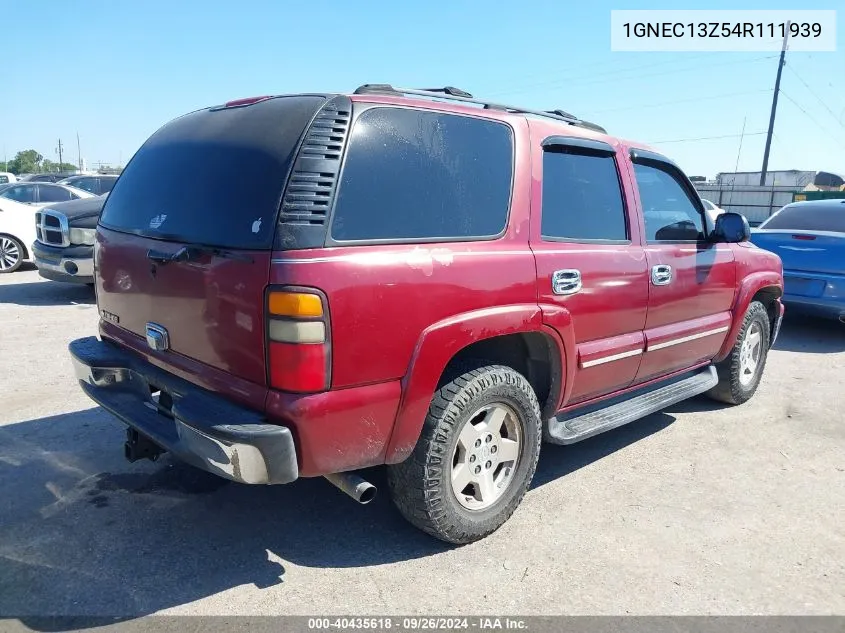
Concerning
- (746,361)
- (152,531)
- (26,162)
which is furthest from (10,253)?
(26,162)

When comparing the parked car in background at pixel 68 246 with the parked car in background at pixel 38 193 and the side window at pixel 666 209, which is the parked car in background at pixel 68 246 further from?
the side window at pixel 666 209

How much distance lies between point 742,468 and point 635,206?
173 centimetres

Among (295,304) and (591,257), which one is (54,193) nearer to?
(591,257)

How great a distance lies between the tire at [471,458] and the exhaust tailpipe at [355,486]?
0.23 metres

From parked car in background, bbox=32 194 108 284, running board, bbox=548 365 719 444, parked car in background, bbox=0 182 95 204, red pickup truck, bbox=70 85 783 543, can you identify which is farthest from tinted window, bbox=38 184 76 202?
running board, bbox=548 365 719 444

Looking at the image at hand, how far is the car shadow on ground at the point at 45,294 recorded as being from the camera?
8.29 metres

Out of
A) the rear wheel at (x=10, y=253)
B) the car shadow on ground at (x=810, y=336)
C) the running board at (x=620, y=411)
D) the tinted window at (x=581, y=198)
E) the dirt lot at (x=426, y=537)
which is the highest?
the tinted window at (x=581, y=198)

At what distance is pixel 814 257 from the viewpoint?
23.5ft

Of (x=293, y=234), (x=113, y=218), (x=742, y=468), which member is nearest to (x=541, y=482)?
(x=742, y=468)

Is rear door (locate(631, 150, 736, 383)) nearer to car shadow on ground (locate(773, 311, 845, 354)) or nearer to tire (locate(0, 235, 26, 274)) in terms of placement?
car shadow on ground (locate(773, 311, 845, 354))

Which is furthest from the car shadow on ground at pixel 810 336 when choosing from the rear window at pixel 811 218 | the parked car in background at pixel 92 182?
the parked car in background at pixel 92 182

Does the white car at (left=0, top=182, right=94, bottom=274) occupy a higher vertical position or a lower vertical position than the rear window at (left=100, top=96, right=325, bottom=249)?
lower

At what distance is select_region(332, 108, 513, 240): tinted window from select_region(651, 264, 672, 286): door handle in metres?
1.23

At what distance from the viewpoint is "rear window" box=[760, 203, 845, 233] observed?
24.5ft
